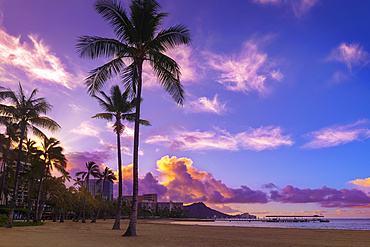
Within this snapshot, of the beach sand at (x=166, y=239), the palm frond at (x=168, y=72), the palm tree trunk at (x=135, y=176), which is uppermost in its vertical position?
the palm frond at (x=168, y=72)

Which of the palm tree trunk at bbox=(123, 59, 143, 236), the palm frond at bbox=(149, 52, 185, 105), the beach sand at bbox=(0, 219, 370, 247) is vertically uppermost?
the palm frond at bbox=(149, 52, 185, 105)

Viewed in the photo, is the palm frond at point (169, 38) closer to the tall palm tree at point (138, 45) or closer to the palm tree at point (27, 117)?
the tall palm tree at point (138, 45)

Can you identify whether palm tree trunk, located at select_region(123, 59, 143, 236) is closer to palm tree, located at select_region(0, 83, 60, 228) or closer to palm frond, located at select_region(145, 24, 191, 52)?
palm frond, located at select_region(145, 24, 191, 52)

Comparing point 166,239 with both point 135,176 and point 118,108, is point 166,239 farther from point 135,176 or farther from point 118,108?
point 118,108

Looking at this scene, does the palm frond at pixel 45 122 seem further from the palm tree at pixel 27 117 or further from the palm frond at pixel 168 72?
the palm frond at pixel 168 72

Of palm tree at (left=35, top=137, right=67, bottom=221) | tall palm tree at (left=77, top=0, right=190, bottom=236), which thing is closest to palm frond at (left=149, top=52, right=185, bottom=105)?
tall palm tree at (left=77, top=0, right=190, bottom=236)

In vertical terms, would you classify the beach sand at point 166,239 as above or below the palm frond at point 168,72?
below

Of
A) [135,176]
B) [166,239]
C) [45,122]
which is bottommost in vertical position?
[166,239]

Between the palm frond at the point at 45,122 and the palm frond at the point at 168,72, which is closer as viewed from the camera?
the palm frond at the point at 168,72

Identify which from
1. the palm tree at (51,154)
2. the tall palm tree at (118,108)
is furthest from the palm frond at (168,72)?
the palm tree at (51,154)

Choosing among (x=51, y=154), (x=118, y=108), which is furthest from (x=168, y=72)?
(x=51, y=154)

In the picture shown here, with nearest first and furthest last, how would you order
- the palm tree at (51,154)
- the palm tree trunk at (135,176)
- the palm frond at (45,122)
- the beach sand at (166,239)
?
the beach sand at (166,239) < the palm tree trunk at (135,176) < the palm frond at (45,122) < the palm tree at (51,154)

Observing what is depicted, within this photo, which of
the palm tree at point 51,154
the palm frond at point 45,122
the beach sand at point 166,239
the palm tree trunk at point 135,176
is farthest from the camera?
the palm tree at point 51,154

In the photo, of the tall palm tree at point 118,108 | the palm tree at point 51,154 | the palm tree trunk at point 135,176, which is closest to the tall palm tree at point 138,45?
the palm tree trunk at point 135,176
